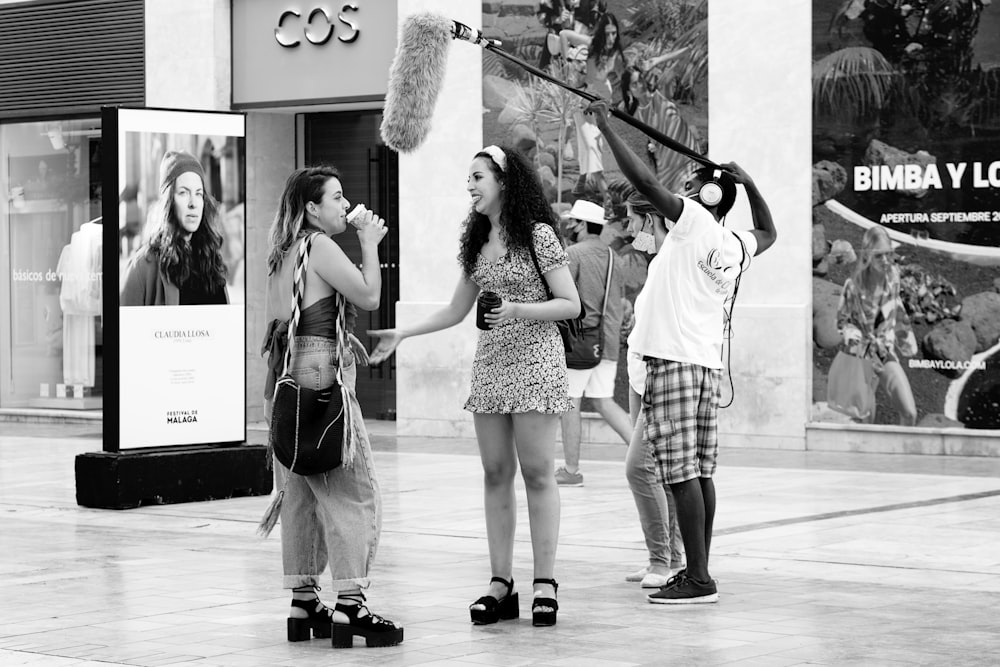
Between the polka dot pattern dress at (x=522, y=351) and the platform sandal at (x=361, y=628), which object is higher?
the polka dot pattern dress at (x=522, y=351)

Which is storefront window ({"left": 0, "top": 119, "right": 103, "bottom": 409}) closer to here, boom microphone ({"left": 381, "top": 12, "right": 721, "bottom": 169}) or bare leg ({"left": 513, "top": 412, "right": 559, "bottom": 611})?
boom microphone ({"left": 381, "top": 12, "right": 721, "bottom": 169})

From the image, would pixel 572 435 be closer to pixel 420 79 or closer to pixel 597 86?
pixel 597 86

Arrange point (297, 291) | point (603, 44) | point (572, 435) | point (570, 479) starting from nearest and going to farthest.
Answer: point (297, 291)
point (572, 435)
point (570, 479)
point (603, 44)

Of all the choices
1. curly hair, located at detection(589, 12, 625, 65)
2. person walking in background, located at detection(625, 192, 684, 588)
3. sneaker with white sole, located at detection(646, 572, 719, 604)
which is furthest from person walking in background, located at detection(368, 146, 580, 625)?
curly hair, located at detection(589, 12, 625, 65)

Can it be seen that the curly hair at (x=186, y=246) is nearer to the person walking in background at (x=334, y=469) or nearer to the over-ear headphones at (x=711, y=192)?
the person walking in background at (x=334, y=469)

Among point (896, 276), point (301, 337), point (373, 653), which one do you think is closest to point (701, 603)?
point (373, 653)

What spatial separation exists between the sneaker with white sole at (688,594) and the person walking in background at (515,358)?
0.62 meters

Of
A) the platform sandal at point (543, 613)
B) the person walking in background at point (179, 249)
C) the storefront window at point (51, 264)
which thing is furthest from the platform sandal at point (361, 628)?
the storefront window at point (51, 264)

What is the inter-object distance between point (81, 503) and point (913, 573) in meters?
5.43

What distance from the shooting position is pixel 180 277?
36.1 ft

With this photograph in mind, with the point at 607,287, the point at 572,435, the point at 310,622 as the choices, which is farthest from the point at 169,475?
the point at 310,622

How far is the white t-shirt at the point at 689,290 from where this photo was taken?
7281 mm

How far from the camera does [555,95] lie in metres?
15.3

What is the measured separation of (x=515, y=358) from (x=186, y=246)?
4545mm
